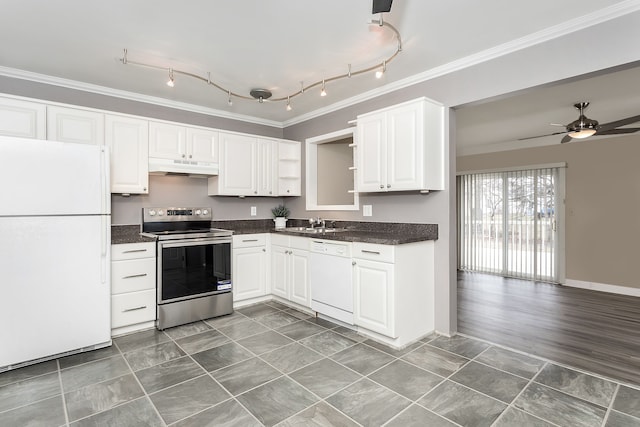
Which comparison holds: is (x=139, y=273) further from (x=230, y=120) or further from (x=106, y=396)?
(x=230, y=120)

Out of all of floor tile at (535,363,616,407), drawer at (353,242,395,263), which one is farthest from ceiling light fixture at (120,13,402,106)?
floor tile at (535,363,616,407)

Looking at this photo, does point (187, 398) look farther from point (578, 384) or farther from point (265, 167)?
point (265, 167)

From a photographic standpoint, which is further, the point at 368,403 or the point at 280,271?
the point at 280,271

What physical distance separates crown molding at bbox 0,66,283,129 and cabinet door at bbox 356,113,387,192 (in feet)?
6.19

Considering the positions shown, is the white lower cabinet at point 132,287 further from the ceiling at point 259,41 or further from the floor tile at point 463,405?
the floor tile at point 463,405

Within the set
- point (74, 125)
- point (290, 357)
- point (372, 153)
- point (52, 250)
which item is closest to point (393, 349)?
point (290, 357)

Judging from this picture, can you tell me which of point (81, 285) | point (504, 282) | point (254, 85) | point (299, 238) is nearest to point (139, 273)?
point (81, 285)

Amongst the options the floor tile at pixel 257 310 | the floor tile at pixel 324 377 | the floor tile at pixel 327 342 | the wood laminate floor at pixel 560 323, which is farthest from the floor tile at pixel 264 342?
the wood laminate floor at pixel 560 323

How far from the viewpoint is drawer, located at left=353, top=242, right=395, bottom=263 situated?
2.74 metres

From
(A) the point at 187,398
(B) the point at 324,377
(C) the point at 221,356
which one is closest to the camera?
(A) the point at 187,398

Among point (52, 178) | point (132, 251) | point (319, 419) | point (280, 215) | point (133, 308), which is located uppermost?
point (52, 178)

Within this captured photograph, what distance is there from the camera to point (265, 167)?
172 inches

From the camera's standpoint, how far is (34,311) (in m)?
2.46

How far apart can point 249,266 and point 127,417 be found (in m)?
2.13
